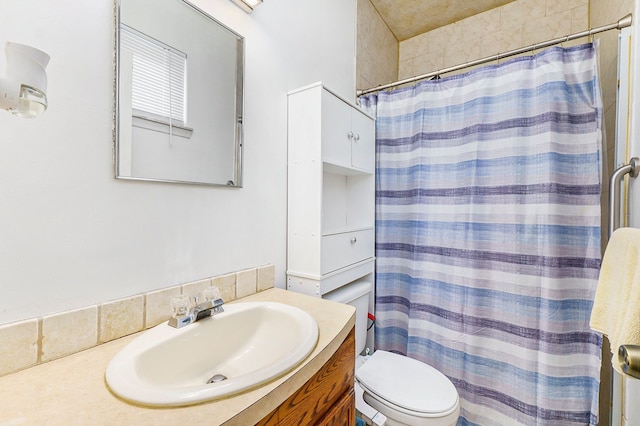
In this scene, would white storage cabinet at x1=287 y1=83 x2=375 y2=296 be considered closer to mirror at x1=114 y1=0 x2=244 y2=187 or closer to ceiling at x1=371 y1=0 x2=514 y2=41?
mirror at x1=114 y1=0 x2=244 y2=187

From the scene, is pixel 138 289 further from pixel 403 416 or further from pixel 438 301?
pixel 438 301

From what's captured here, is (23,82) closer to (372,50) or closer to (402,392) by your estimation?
(402,392)

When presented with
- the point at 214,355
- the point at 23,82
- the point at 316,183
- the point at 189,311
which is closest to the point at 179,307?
the point at 189,311

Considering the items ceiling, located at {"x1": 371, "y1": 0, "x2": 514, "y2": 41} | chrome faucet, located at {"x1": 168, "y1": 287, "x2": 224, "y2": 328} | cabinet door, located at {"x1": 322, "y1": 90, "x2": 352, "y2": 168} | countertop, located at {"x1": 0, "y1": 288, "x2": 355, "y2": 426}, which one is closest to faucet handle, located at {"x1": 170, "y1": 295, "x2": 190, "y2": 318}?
chrome faucet, located at {"x1": 168, "y1": 287, "x2": 224, "y2": 328}

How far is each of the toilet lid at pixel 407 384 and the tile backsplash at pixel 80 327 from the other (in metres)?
0.80

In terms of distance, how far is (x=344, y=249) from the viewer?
A: 1.35 m

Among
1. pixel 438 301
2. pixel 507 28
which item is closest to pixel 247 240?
pixel 438 301

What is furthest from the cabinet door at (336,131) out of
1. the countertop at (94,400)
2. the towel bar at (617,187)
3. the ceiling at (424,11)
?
the ceiling at (424,11)

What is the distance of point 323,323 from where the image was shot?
79 cm

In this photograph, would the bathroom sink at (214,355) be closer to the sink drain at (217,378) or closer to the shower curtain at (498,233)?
the sink drain at (217,378)

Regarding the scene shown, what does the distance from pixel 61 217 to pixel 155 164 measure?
0.26m

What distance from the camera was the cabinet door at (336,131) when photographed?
1.23 meters

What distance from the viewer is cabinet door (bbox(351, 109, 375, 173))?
4.80ft

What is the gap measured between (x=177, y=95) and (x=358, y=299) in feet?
4.07
